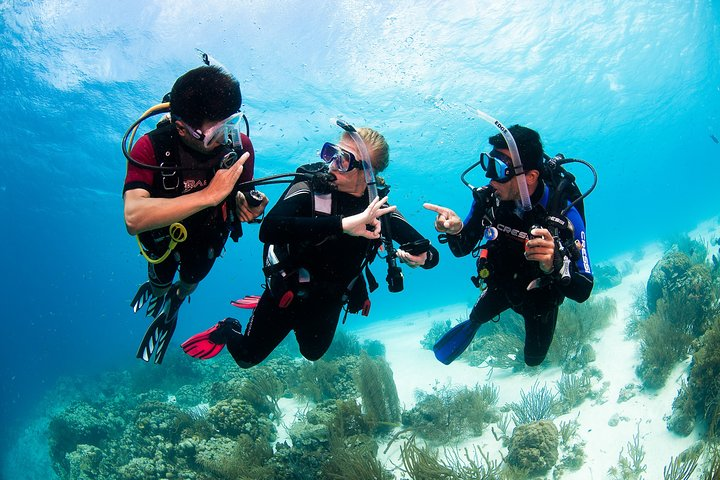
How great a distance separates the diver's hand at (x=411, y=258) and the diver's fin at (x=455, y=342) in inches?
97.6

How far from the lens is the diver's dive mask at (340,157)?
3.59m

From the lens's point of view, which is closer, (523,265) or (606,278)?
(523,265)


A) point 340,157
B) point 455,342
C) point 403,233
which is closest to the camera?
point 340,157

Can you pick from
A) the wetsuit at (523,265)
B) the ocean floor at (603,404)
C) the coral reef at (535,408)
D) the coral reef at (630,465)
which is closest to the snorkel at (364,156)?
the wetsuit at (523,265)

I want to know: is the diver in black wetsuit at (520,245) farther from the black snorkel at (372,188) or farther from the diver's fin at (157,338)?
the diver's fin at (157,338)

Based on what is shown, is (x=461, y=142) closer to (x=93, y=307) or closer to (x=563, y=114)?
(x=563, y=114)

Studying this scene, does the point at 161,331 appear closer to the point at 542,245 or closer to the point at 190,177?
the point at 190,177

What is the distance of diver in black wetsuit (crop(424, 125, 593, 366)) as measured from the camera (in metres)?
3.58

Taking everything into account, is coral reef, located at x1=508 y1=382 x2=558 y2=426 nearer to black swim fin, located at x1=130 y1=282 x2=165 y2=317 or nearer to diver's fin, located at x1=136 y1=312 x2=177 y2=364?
diver's fin, located at x1=136 y1=312 x2=177 y2=364

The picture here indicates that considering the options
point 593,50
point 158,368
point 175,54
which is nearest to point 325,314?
point 158,368

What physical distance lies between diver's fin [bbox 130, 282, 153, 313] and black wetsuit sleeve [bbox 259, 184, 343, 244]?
8.27ft

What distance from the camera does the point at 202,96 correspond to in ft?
9.72

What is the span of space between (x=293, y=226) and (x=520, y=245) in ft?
8.52

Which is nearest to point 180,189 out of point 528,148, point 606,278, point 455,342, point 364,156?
point 364,156
